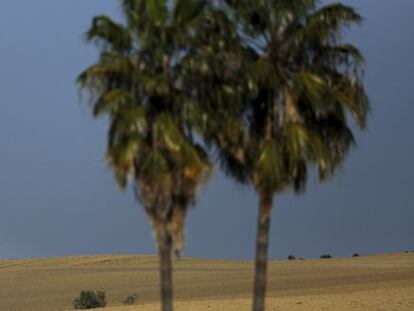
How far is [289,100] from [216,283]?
49395 mm

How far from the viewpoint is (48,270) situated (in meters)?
93.1

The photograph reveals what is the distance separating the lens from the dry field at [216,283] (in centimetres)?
4494

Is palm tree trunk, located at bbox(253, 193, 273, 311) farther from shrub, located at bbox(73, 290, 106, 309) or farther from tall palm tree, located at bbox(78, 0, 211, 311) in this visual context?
shrub, located at bbox(73, 290, 106, 309)

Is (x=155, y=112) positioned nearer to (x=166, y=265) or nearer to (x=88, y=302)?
(x=166, y=265)

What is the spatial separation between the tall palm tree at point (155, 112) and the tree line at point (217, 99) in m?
0.03

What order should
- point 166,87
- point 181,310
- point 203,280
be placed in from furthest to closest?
point 203,280, point 181,310, point 166,87

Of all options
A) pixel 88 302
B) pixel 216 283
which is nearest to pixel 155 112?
pixel 88 302

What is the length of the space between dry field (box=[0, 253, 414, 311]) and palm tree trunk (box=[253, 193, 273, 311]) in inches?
746

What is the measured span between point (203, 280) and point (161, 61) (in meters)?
54.0

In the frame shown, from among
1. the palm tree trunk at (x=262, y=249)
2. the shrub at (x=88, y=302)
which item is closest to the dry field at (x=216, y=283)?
the shrub at (x=88, y=302)

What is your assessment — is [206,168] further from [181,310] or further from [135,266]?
[135,266]

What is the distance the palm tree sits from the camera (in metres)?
22.7

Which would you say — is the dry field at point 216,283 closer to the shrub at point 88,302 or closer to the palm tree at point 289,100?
the shrub at point 88,302

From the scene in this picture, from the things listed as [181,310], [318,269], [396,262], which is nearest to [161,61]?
[181,310]
